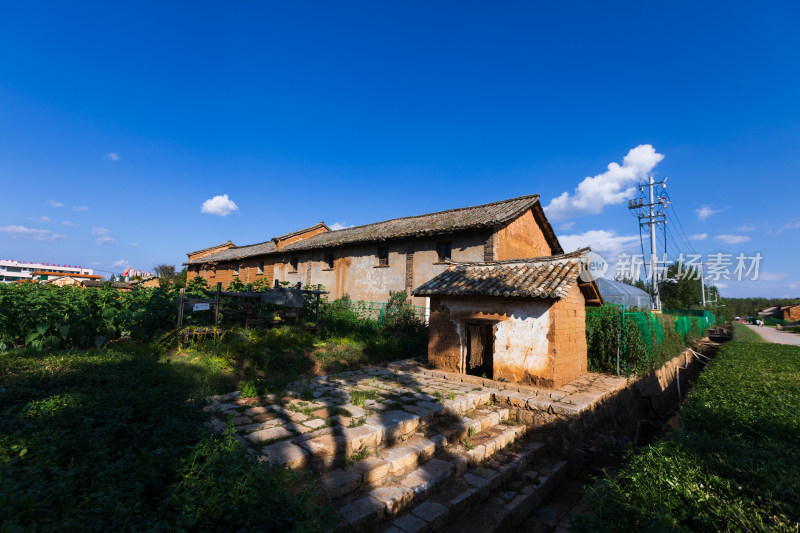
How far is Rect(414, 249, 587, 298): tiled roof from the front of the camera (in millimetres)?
7771

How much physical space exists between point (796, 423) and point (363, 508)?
218 inches

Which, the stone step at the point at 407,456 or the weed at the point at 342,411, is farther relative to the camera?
the weed at the point at 342,411

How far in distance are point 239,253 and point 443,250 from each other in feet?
65.7

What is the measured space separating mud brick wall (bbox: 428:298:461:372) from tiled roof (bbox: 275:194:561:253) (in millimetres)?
A: 5524

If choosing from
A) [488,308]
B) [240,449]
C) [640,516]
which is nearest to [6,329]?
[240,449]

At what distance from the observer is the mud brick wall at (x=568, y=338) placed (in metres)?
7.66

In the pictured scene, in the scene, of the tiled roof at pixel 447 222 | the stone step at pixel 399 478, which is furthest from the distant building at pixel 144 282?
the stone step at pixel 399 478

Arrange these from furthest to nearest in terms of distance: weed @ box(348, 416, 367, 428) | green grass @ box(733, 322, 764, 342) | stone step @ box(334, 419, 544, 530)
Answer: green grass @ box(733, 322, 764, 342), weed @ box(348, 416, 367, 428), stone step @ box(334, 419, 544, 530)

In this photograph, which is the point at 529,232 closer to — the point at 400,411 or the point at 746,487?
the point at 400,411

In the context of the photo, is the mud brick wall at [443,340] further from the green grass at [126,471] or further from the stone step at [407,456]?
the green grass at [126,471]

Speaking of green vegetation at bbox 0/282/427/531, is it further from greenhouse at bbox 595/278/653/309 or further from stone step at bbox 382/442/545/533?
greenhouse at bbox 595/278/653/309

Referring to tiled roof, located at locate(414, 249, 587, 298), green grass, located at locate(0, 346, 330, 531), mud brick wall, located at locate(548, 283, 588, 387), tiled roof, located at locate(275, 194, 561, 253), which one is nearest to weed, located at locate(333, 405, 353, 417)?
green grass, located at locate(0, 346, 330, 531)

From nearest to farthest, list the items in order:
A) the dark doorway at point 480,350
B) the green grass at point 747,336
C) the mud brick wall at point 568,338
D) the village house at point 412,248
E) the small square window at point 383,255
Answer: the mud brick wall at point 568,338 < the dark doorway at point 480,350 < the village house at point 412,248 < the small square window at point 383,255 < the green grass at point 747,336

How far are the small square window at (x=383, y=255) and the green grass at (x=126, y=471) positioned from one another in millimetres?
13363
